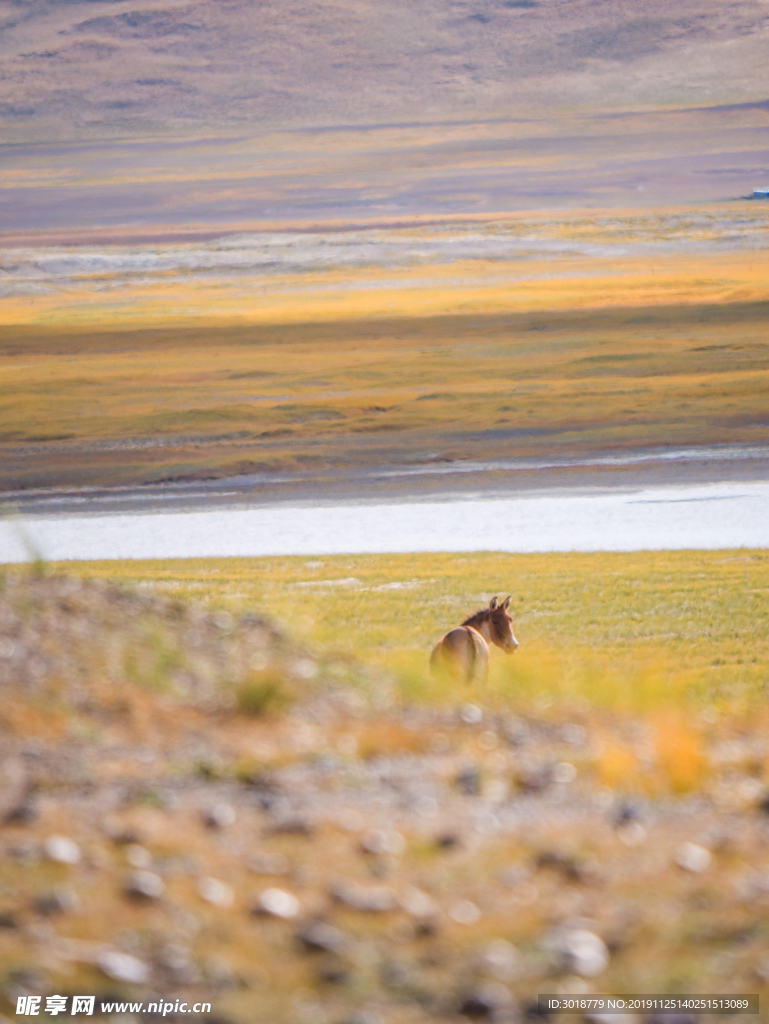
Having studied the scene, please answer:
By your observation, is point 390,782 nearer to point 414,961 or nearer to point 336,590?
point 414,961

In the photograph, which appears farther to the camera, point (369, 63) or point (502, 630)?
point (369, 63)

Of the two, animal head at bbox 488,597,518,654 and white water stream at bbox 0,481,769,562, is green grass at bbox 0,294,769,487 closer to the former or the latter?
white water stream at bbox 0,481,769,562

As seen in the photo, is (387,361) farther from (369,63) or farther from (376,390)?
(369,63)

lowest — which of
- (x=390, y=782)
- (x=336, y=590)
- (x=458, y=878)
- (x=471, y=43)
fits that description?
(x=458, y=878)

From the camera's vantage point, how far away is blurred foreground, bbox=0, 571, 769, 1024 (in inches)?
151

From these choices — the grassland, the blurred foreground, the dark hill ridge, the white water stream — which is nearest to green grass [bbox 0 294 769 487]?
the grassland

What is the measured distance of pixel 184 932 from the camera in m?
4.04

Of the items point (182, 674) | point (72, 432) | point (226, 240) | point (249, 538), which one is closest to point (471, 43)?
point (226, 240)

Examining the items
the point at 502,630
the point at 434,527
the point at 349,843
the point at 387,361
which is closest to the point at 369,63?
the point at 387,361

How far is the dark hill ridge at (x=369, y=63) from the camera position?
13862 cm

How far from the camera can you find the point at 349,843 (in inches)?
193

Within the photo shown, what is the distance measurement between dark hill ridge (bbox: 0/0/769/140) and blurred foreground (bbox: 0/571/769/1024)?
5375 inches

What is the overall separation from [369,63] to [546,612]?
483 ft

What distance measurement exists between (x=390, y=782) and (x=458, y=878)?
1.30 meters
